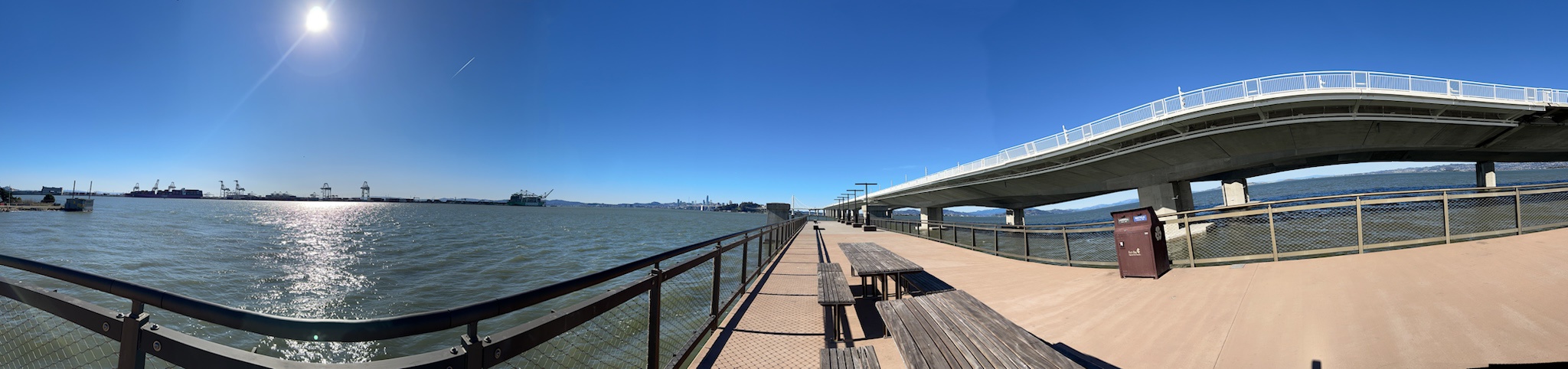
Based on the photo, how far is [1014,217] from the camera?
50.8 m

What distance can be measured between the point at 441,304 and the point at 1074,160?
2665cm

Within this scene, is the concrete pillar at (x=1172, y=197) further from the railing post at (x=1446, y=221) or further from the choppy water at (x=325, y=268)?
the choppy water at (x=325, y=268)

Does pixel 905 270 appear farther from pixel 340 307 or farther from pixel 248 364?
pixel 340 307

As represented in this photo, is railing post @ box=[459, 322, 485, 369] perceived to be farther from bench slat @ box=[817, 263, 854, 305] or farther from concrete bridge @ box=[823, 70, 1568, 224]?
concrete bridge @ box=[823, 70, 1568, 224]

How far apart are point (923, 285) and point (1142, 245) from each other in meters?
3.39

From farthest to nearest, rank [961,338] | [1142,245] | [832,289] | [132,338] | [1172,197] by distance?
1. [1172,197]
2. [1142,245]
3. [832,289]
4. [961,338]
5. [132,338]

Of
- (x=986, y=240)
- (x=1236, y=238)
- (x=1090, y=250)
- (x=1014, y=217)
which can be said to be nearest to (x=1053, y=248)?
(x=1090, y=250)

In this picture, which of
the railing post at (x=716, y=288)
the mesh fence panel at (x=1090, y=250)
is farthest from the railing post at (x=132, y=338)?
the mesh fence panel at (x=1090, y=250)

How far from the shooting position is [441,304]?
9875 mm

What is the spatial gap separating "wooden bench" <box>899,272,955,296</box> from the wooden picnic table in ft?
0.63

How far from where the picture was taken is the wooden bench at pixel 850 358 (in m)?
2.93

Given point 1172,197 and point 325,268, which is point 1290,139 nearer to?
point 1172,197

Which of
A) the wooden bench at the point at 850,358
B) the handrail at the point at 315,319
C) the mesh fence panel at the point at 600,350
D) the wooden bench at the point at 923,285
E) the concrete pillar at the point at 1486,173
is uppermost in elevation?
the concrete pillar at the point at 1486,173

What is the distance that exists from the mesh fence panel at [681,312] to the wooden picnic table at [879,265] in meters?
1.84
